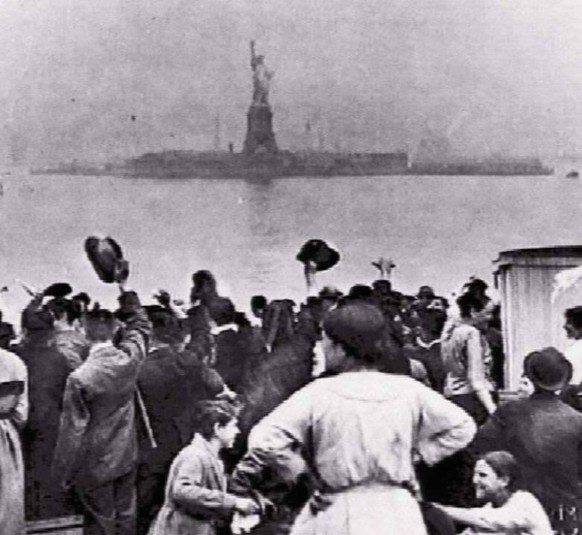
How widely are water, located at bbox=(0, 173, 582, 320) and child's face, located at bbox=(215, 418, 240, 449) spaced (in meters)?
0.89

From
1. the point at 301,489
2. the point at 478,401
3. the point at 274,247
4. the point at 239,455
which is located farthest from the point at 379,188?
the point at 301,489

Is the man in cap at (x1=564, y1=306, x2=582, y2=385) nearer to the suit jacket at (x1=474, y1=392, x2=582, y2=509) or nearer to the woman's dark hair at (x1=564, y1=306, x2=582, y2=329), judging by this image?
the woman's dark hair at (x1=564, y1=306, x2=582, y2=329)

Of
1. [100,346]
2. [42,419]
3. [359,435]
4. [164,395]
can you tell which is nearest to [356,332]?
[359,435]

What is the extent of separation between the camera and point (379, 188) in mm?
5961

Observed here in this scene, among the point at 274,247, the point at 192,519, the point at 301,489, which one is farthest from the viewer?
the point at 274,247

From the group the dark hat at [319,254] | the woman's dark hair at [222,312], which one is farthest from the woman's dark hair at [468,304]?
the woman's dark hair at [222,312]

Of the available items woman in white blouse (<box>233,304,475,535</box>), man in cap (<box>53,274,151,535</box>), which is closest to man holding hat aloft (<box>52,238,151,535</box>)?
man in cap (<box>53,274,151,535</box>)

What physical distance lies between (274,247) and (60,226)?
85 cm

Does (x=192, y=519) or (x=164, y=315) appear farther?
(x=164, y=315)

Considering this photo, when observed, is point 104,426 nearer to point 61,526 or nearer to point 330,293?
point 61,526

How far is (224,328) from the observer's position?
5797mm

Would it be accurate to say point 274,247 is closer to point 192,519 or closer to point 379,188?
point 379,188

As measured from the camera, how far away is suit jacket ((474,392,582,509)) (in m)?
4.89

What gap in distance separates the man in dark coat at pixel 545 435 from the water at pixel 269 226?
3.25ft
